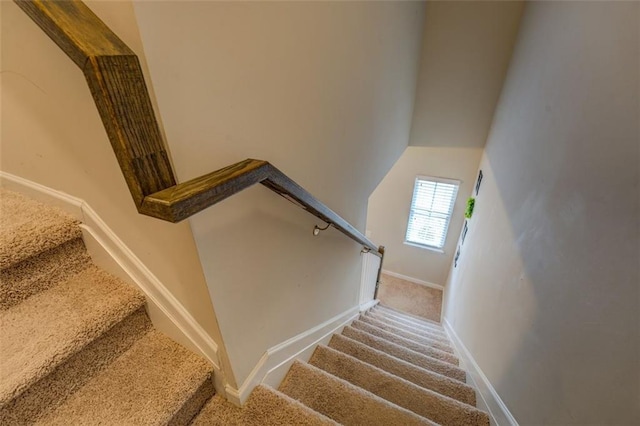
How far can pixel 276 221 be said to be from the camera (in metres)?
1.02

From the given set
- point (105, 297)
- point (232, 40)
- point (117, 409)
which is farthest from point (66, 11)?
point (117, 409)

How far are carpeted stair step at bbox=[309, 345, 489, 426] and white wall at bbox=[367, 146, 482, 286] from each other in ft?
10.2

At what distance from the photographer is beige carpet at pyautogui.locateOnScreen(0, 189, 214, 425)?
0.76 meters

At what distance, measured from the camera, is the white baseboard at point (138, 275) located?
0.90 meters

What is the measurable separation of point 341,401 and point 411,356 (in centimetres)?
105

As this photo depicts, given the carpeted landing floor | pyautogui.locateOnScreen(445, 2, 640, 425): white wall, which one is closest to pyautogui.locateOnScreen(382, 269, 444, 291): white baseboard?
pyautogui.locateOnScreen(445, 2, 640, 425): white wall

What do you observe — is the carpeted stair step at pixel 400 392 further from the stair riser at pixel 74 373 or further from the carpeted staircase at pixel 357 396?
the stair riser at pixel 74 373

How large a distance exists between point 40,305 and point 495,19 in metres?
3.46

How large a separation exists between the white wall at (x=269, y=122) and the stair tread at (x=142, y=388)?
0.55ft

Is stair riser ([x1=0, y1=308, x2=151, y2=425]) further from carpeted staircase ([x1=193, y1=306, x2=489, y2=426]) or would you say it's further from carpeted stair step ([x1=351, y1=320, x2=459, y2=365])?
carpeted stair step ([x1=351, y1=320, x2=459, y2=365])

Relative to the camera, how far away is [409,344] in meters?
2.43

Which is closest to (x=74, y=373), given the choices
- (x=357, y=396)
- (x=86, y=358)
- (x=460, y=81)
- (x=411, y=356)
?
(x=86, y=358)

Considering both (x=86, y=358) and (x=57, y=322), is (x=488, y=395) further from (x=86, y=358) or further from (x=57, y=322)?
(x=57, y=322)

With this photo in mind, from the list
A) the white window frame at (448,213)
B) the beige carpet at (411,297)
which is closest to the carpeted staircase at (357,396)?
the beige carpet at (411,297)
